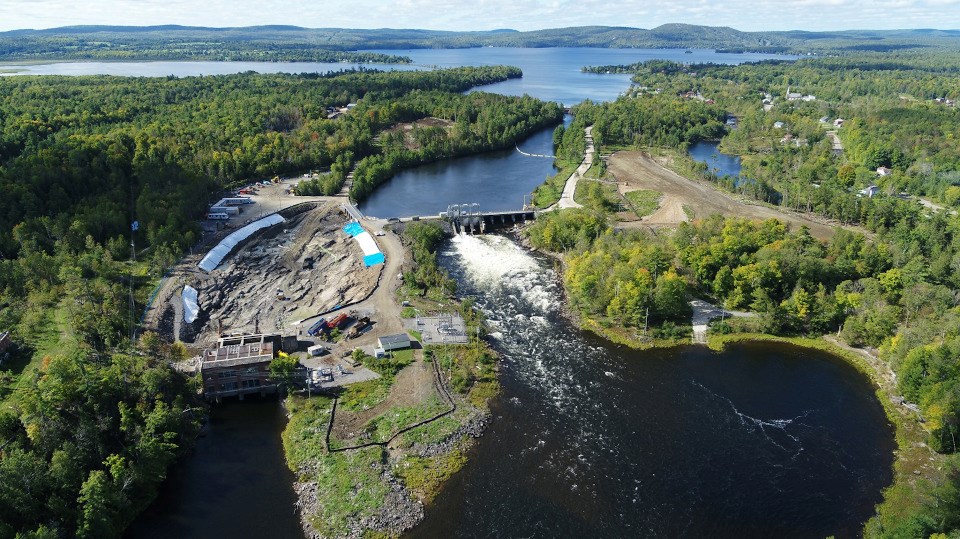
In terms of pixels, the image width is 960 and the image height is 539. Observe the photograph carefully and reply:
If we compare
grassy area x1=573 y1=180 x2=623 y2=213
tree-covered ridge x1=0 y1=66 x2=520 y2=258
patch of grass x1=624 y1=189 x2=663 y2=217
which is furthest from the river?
tree-covered ridge x1=0 y1=66 x2=520 y2=258

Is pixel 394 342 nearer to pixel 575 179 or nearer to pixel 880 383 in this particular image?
pixel 880 383

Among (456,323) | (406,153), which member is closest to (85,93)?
(406,153)

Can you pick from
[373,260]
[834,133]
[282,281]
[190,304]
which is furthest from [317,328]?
[834,133]

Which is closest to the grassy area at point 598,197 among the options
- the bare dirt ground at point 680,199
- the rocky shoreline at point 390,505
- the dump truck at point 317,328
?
the bare dirt ground at point 680,199

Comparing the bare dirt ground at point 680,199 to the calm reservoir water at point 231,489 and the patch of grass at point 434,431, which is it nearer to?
the patch of grass at point 434,431

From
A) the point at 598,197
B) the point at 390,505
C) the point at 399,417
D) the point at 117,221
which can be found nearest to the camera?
the point at 390,505

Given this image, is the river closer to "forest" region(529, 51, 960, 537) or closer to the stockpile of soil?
"forest" region(529, 51, 960, 537)
